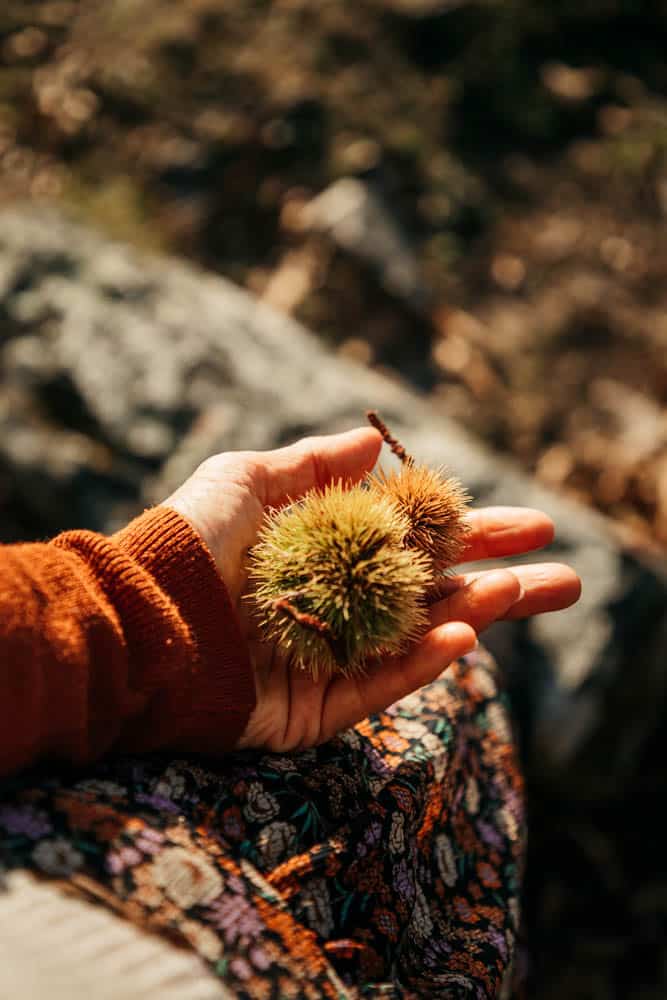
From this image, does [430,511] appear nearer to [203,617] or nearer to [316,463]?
[316,463]

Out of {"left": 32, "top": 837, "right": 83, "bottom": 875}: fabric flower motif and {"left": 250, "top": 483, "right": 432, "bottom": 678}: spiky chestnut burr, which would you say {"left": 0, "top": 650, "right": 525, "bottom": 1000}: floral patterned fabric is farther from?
{"left": 250, "top": 483, "right": 432, "bottom": 678}: spiky chestnut burr

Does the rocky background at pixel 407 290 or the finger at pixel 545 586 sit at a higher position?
the rocky background at pixel 407 290

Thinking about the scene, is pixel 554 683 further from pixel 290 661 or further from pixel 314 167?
pixel 314 167

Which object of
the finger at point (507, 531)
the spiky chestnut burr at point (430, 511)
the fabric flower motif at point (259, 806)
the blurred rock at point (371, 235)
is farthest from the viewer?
the blurred rock at point (371, 235)

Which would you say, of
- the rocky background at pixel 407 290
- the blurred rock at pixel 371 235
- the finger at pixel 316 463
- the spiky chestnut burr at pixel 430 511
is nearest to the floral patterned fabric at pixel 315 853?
the spiky chestnut burr at pixel 430 511

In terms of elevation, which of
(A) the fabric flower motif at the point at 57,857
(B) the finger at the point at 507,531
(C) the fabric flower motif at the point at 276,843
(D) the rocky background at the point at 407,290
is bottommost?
(C) the fabric flower motif at the point at 276,843

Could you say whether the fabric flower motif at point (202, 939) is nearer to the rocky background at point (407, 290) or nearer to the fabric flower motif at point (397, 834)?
the fabric flower motif at point (397, 834)

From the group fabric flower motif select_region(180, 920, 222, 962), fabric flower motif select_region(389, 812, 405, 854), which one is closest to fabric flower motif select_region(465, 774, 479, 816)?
fabric flower motif select_region(389, 812, 405, 854)

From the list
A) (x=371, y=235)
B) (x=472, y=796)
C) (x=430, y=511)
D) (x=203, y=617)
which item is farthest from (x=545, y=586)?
(x=371, y=235)
